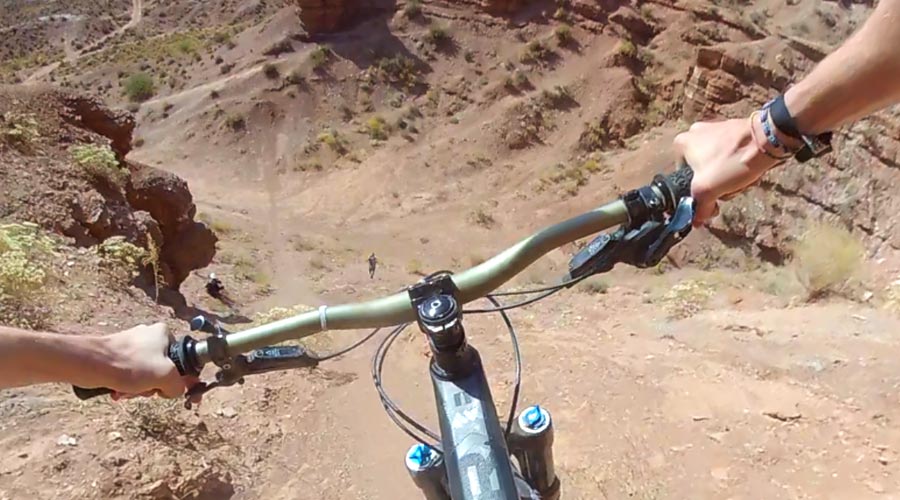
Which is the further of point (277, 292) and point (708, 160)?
point (277, 292)

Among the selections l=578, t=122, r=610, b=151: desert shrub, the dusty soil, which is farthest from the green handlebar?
l=578, t=122, r=610, b=151: desert shrub

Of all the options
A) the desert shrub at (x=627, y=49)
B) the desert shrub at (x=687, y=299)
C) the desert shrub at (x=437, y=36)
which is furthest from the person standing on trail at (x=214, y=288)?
the desert shrub at (x=437, y=36)

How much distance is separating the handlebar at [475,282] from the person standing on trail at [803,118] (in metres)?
0.06

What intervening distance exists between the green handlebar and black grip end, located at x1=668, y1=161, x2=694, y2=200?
12 cm

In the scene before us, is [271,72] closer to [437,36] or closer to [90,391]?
[437,36]

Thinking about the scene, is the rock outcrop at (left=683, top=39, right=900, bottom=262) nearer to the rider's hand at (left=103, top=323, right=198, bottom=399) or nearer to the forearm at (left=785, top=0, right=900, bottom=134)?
the forearm at (left=785, top=0, right=900, bottom=134)

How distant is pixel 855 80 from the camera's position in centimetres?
160

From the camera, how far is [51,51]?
46.7 metres

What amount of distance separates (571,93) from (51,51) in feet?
114

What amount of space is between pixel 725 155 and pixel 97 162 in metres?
8.68

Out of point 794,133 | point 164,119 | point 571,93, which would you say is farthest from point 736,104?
point 164,119

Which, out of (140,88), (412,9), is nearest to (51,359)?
(412,9)

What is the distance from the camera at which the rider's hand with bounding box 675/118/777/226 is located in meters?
1.76

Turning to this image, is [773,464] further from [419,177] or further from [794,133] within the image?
[419,177]
